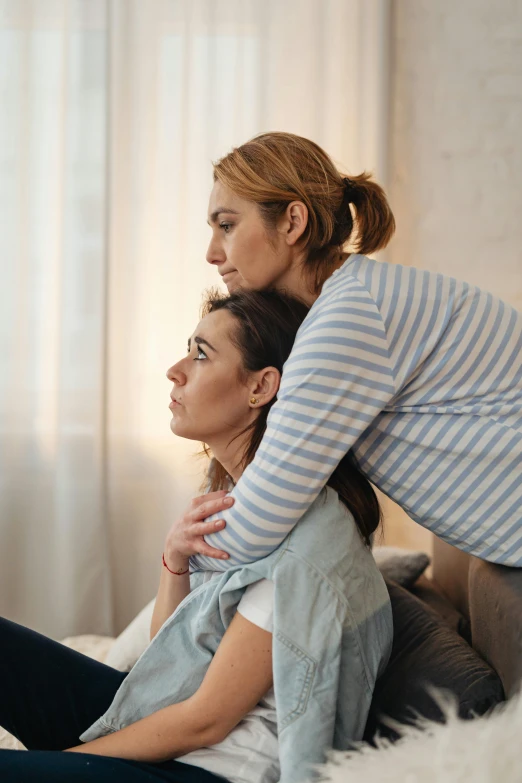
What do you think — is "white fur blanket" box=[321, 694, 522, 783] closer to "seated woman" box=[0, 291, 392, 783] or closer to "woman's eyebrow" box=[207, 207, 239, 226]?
"seated woman" box=[0, 291, 392, 783]

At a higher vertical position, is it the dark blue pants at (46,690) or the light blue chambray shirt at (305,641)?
the light blue chambray shirt at (305,641)

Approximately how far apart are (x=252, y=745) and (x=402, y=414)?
52 centimetres

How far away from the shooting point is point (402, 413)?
125cm

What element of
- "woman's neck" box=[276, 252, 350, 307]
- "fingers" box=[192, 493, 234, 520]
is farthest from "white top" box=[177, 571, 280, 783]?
"woman's neck" box=[276, 252, 350, 307]

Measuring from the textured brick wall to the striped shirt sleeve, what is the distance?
69.8 inches

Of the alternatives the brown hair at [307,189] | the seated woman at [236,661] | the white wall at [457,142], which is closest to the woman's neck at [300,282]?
the brown hair at [307,189]

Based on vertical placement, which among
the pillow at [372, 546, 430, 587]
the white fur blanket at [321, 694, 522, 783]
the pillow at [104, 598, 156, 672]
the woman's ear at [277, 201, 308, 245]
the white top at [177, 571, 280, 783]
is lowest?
the pillow at [104, 598, 156, 672]

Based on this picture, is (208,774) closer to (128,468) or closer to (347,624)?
(347,624)

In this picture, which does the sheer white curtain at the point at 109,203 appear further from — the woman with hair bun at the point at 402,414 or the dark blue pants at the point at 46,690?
the woman with hair bun at the point at 402,414

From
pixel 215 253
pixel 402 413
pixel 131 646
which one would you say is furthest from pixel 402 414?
pixel 131 646

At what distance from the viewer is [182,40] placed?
304cm

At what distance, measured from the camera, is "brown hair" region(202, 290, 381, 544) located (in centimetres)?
130

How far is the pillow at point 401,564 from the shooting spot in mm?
1944

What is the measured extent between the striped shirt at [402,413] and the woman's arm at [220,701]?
11cm
